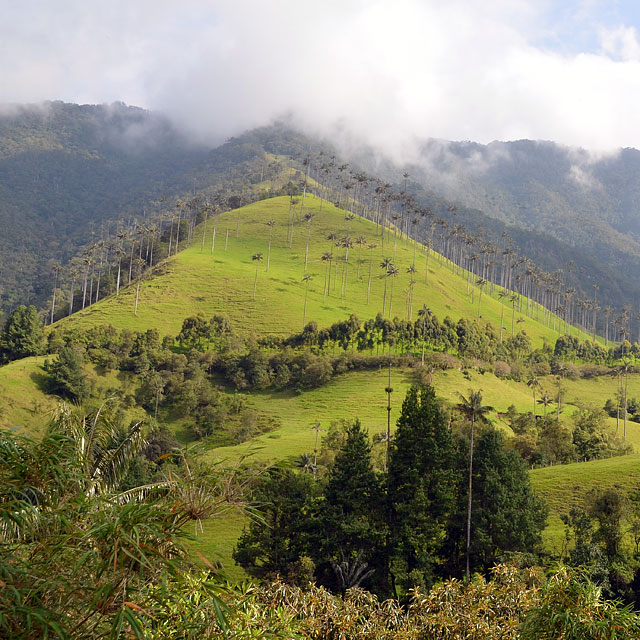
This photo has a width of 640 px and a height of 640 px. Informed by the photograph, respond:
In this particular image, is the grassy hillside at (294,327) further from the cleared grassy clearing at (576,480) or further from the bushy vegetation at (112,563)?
the bushy vegetation at (112,563)

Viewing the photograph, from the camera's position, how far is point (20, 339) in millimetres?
116438

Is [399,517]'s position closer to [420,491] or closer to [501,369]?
[420,491]

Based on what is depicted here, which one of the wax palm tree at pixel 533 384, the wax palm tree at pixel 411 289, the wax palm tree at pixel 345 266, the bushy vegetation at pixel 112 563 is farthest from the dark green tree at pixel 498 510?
the wax palm tree at pixel 345 266

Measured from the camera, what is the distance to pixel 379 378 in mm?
119625

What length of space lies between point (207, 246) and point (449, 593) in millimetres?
180379

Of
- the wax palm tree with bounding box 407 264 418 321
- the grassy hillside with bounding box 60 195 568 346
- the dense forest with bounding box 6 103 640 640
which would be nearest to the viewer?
the dense forest with bounding box 6 103 640 640

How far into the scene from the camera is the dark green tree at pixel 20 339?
11612cm

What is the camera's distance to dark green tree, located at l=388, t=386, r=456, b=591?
4581 centimetres

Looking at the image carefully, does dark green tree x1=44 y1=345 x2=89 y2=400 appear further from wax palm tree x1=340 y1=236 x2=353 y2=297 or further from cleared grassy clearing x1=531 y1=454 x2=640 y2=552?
wax palm tree x1=340 y1=236 x2=353 y2=297

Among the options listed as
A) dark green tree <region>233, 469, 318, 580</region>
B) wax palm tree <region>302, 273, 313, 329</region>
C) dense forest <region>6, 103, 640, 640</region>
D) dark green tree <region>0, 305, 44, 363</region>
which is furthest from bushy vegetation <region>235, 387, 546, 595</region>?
wax palm tree <region>302, 273, 313, 329</region>

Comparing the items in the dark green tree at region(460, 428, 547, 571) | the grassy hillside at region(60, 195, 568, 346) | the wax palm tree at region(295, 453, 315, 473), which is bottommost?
the wax palm tree at region(295, 453, 315, 473)

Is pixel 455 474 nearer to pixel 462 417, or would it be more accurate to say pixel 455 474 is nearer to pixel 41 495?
pixel 462 417

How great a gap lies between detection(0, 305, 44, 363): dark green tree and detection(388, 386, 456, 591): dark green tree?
88003 millimetres

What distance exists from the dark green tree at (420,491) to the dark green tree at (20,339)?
88003 millimetres
